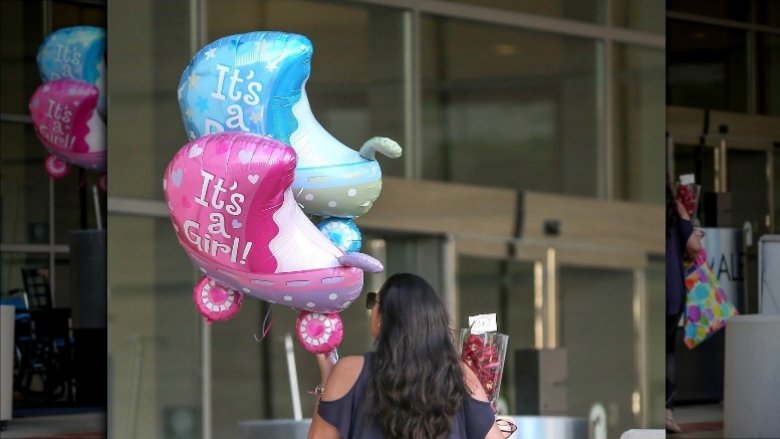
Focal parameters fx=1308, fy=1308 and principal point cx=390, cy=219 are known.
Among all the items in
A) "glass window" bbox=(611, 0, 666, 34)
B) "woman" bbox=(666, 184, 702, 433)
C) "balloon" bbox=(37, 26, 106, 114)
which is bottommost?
"woman" bbox=(666, 184, 702, 433)

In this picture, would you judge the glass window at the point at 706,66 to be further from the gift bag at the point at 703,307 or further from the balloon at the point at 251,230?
the balloon at the point at 251,230

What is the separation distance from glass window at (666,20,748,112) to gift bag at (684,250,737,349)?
3.43 metres

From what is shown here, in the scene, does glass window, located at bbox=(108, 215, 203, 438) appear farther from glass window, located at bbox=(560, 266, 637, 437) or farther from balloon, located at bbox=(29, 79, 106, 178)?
glass window, located at bbox=(560, 266, 637, 437)

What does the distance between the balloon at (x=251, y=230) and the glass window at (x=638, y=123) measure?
11.2ft

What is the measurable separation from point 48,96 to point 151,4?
2.31 ft

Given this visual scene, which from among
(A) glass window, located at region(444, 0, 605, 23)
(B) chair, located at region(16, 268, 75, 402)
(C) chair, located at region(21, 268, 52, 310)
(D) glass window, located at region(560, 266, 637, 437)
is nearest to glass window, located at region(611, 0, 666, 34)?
(A) glass window, located at region(444, 0, 605, 23)

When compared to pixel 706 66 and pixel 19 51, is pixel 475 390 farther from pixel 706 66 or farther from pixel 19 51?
pixel 19 51

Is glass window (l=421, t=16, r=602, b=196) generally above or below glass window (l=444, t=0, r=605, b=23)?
below

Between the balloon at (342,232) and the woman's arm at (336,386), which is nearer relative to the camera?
the woman's arm at (336,386)

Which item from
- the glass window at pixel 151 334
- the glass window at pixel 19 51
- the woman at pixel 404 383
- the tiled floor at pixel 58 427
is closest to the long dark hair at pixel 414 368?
the woman at pixel 404 383

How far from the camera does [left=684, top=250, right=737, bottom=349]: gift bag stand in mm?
9102

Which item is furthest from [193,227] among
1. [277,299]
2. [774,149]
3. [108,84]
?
[774,149]

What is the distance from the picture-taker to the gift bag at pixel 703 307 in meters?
9.10

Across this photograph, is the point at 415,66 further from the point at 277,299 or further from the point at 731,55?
the point at 731,55
